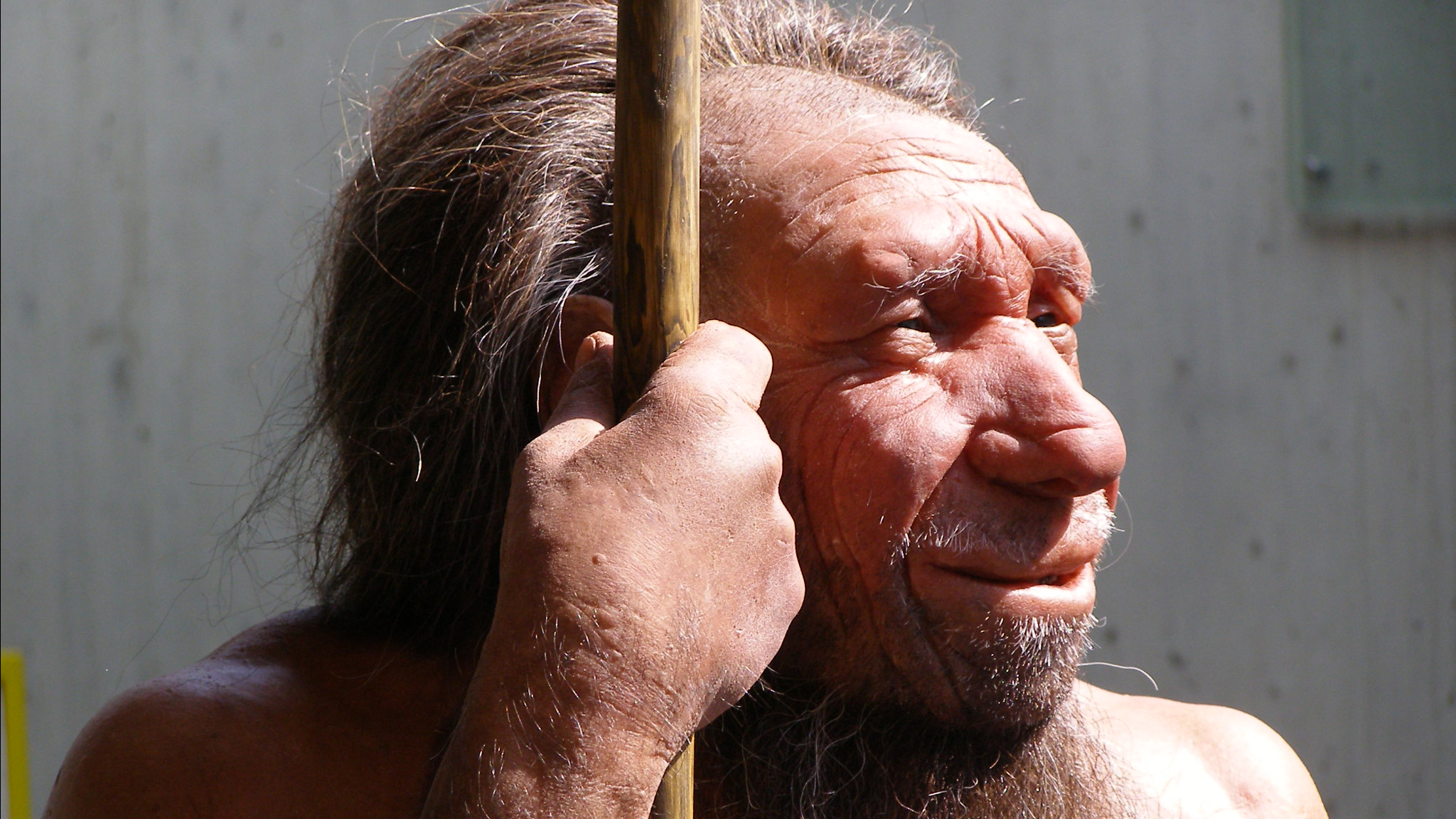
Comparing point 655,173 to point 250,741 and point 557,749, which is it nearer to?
point 557,749

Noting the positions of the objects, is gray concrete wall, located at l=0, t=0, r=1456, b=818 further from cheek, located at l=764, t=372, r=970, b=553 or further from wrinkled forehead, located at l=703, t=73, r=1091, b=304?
cheek, located at l=764, t=372, r=970, b=553

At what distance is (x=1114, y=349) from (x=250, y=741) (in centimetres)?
347

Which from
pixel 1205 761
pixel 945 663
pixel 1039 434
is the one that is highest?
pixel 1039 434

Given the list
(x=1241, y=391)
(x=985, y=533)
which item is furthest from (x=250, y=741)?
(x=1241, y=391)

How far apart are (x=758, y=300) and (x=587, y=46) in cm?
61

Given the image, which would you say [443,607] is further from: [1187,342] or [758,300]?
[1187,342]

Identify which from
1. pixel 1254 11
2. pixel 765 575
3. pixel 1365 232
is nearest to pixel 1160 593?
pixel 1365 232

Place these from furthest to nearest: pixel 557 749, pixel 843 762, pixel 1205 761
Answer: pixel 1205 761
pixel 843 762
pixel 557 749

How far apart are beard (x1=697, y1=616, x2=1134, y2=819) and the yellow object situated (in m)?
2.98

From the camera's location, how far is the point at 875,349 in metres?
1.61

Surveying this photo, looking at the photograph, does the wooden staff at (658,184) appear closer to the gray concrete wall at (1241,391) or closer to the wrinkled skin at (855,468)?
the wrinkled skin at (855,468)

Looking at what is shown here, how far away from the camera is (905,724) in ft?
5.37

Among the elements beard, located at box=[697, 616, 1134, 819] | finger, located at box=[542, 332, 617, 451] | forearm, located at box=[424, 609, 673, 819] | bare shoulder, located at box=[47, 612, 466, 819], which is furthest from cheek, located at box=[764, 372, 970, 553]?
bare shoulder, located at box=[47, 612, 466, 819]

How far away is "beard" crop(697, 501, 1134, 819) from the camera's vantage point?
1558 mm
